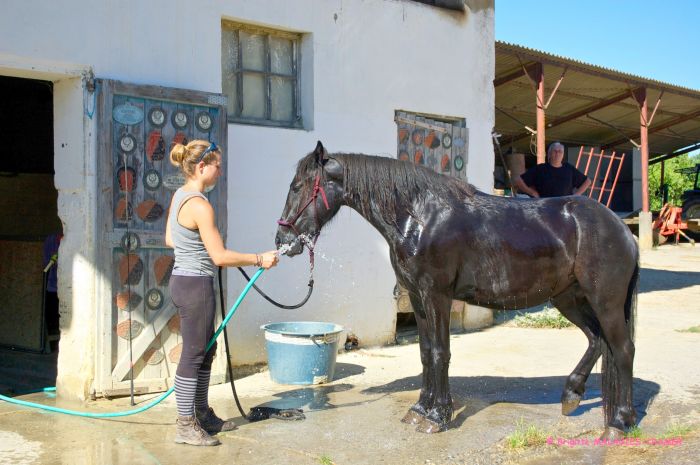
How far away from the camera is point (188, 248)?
4.25 metres

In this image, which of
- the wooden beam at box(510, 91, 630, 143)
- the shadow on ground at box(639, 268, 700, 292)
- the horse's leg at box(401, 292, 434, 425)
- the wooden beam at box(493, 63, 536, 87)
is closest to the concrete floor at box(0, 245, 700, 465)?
the horse's leg at box(401, 292, 434, 425)

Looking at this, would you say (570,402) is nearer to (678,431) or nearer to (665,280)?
(678,431)

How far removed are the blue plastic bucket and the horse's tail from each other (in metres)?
2.13

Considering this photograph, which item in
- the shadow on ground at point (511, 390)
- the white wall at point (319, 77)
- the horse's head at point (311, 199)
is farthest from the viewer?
the white wall at point (319, 77)

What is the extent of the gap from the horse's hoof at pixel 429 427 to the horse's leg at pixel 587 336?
0.97m

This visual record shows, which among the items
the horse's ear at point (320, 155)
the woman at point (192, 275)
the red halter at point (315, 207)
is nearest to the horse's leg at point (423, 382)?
the red halter at point (315, 207)

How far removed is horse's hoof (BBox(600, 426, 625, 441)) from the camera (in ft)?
14.7

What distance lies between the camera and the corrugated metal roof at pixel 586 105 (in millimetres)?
12266

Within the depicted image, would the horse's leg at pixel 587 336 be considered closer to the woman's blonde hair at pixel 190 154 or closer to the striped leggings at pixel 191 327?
the striped leggings at pixel 191 327

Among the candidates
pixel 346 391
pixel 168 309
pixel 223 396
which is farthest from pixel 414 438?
pixel 168 309

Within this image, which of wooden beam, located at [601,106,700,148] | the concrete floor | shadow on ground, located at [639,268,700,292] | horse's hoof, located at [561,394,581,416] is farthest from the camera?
wooden beam, located at [601,106,700,148]

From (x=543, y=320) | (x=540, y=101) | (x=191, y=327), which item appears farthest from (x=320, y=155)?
(x=540, y=101)

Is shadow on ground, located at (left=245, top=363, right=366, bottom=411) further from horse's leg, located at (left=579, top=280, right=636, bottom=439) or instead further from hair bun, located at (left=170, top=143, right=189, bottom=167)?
hair bun, located at (left=170, top=143, right=189, bottom=167)

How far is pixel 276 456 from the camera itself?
4125 millimetres
